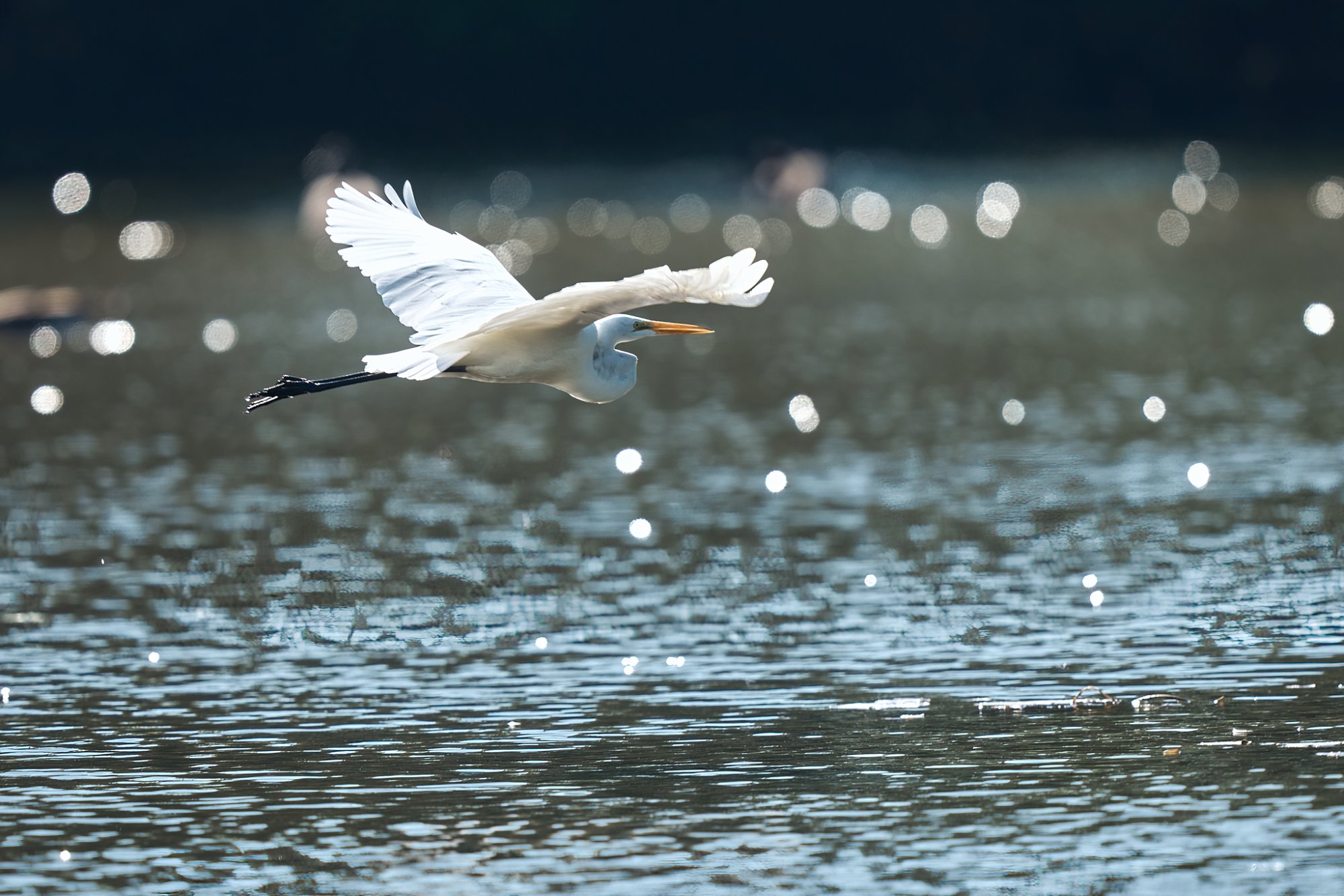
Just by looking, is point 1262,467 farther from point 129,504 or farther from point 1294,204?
point 1294,204

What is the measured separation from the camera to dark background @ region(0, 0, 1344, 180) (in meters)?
67.6

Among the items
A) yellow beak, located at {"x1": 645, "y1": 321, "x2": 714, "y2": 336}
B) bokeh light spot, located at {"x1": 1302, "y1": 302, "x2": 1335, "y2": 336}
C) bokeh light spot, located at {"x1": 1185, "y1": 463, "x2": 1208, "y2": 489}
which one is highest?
bokeh light spot, located at {"x1": 1302, "y1": 302, "x2": 1335, "y2": 336}

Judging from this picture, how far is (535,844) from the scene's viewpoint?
1102 cm

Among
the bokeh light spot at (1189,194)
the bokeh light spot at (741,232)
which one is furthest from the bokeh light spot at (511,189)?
the bokeh light spot at (1189,194)

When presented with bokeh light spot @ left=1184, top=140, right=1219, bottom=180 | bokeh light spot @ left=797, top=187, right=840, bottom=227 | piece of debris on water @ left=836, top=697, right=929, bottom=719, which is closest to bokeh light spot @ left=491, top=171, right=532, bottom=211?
bokeh light spot @ left=797, top=187, right=840, bottom=227

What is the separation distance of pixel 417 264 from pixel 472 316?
0.71 metres

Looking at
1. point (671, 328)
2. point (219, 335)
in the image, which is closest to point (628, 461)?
point (671, 328)

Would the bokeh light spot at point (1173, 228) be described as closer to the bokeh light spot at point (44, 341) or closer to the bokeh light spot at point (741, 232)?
the bokeh light spot at point (741, 232)

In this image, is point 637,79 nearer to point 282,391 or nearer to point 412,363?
point 282,391

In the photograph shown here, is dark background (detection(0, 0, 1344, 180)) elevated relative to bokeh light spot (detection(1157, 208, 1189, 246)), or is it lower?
elevated

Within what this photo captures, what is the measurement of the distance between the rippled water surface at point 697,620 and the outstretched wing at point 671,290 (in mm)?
2457

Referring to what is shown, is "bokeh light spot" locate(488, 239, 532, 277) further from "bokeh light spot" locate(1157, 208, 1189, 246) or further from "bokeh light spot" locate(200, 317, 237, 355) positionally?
"bokeh light spot" locate(1157, 208, 1189, 246)

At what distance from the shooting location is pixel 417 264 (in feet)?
46.4

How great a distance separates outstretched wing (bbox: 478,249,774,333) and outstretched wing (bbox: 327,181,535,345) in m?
1.36
